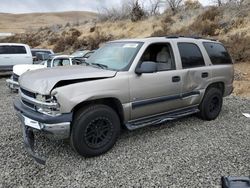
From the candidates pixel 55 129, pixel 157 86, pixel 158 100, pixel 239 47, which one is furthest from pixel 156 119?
pixel 239 47

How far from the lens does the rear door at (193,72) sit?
6000mm

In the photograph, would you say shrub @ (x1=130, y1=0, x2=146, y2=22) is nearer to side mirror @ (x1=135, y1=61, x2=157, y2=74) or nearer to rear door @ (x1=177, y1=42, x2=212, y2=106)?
rear door @ (x1=177, y1=42, x2=212, y2=106)

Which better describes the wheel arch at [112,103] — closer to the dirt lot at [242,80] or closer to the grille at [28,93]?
the grille at [28,93]

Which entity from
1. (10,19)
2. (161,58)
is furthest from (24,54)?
(10,19)

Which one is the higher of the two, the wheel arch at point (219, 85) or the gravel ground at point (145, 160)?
→ the wheel arch at point (219, 85)

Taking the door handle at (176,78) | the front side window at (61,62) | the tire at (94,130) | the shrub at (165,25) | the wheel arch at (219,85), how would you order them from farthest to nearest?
the shrub at (165,25)
the front side window at (61,62)
the wheel arch at (219,85)
the door handle at (176,78)
the tire at (94,130)

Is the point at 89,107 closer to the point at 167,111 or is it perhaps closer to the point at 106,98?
the point at 106,98

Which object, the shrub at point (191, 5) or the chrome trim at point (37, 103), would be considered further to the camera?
the shrub at point (191, 5)

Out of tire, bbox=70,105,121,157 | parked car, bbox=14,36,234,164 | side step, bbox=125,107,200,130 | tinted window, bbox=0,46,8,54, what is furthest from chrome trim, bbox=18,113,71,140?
tinted window, bbox=0,46,8,54

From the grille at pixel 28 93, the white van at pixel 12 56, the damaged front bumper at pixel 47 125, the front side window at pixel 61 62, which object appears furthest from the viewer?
the white van at pixel 12 56

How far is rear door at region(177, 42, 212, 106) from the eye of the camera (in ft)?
19.7

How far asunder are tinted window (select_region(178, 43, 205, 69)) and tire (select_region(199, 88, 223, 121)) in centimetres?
71

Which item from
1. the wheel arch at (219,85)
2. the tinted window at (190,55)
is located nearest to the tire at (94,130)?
the tinted window at (190,55)

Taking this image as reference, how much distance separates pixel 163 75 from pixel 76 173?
7.88ft
